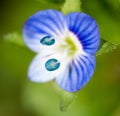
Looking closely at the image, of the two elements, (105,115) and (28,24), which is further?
(105,115)

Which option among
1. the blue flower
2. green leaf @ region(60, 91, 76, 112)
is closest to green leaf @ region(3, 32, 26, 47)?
the blue flower

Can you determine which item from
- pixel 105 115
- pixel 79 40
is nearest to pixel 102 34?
pixel 79 40

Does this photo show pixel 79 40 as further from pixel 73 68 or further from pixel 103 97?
pixel 103 97

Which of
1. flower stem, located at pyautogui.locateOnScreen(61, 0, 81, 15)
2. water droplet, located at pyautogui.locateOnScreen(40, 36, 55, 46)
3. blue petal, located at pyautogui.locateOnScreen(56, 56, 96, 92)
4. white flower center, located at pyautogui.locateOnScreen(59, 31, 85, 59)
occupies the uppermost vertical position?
flower stem, located at pyautogui.locateOnScreen(61, 0, 81, 15)

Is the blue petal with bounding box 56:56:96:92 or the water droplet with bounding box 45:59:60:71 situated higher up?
the water droplet with bounding box 45:59:60:71

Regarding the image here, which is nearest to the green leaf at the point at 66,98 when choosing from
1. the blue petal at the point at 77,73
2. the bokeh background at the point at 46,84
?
the blue petal at the point at 77,73

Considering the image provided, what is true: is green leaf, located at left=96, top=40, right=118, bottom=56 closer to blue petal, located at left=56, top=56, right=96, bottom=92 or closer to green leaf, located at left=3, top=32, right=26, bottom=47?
blue petal, located at left=56, top=56, right=96, bottom=92

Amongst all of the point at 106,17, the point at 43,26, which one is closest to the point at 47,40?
the point at 43,26

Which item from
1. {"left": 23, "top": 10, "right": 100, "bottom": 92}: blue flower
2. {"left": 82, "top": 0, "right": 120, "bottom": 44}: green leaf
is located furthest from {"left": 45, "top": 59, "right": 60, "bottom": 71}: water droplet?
{"left": 82, "top": 0, "right": 120, "bottom": 44}: green leaf
